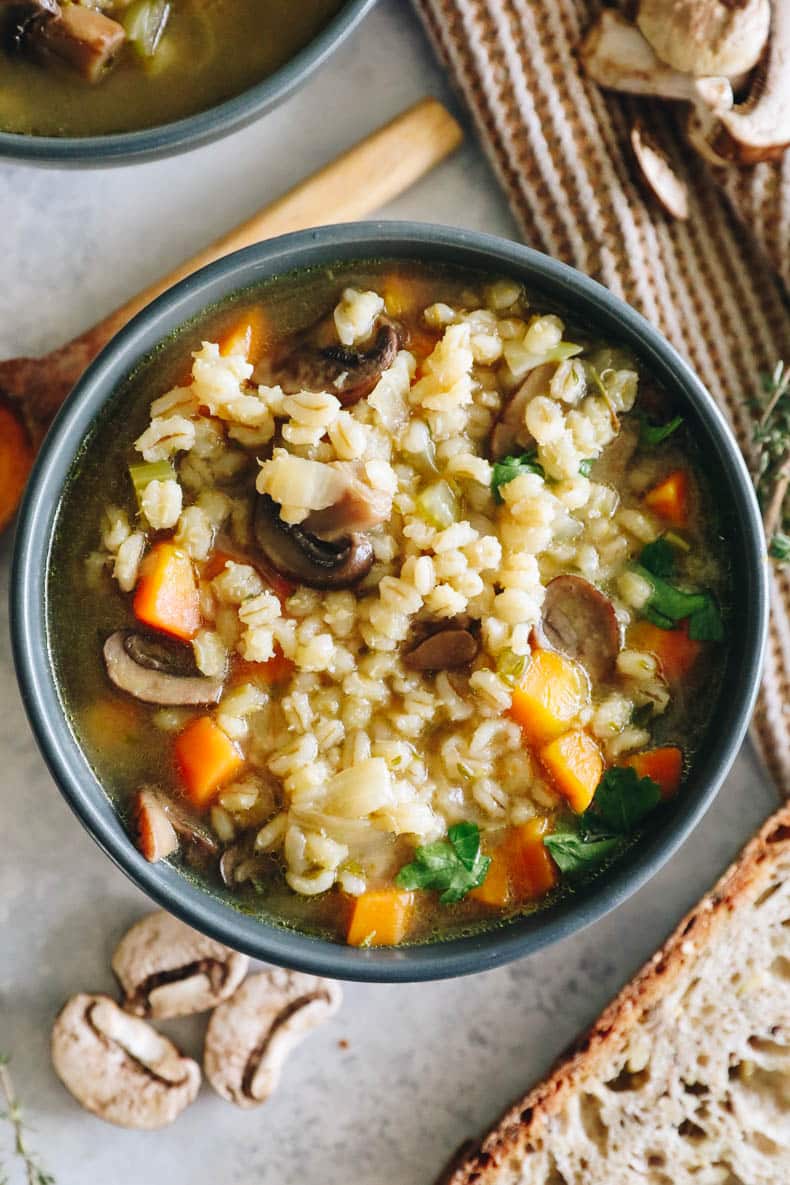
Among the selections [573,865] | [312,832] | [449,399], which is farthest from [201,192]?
[573,865]

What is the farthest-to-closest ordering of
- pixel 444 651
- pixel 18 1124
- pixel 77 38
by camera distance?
pixel 18 1124 < pixel 444 651 < pixel 77 38

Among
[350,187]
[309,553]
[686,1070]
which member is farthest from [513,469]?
[686,1070]

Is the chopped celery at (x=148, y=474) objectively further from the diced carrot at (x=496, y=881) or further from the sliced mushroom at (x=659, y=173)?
the sliced mushroom at (x=659, y=173)

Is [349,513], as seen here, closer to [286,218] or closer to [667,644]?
[667,644]

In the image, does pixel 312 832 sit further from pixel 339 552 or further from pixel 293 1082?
pixel 293 1082

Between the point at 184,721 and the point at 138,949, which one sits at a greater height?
the point at 184,721

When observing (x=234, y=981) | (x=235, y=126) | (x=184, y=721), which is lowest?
(x=234, y=981)

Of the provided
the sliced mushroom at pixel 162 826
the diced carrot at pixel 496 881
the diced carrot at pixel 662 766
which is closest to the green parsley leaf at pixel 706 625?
the diced carrot at pixel 662 766
